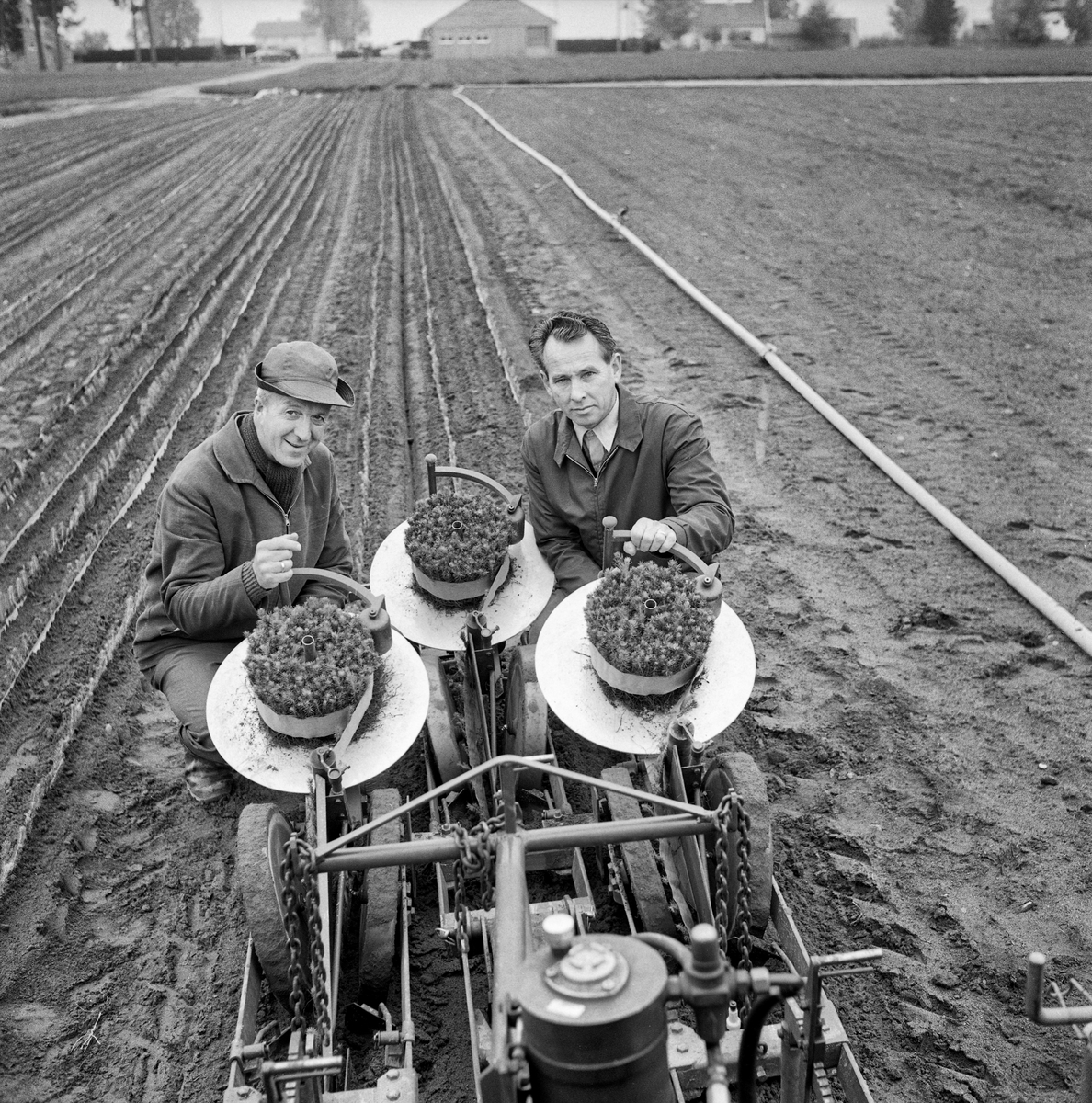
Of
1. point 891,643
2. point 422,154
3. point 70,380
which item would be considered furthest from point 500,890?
point 422,154

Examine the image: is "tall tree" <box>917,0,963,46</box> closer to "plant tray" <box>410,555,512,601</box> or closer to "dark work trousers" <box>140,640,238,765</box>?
"plant tray" <box>410,555,512,601</box>

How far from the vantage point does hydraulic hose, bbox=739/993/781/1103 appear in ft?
8.16

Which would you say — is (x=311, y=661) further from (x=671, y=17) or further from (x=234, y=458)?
(x=671, y=17)

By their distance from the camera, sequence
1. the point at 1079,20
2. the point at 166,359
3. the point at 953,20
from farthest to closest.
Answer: the point at 953,20, the point at 1079,20, the point at 166,359

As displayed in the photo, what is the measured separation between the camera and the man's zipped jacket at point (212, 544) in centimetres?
431

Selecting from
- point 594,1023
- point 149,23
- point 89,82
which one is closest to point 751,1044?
point 594,1023

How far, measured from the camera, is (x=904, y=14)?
2773 inches

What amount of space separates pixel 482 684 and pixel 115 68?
6946 centimetres

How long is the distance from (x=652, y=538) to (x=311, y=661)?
129 centimetres

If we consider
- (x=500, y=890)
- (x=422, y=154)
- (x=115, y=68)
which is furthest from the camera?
(x=115, y=68)

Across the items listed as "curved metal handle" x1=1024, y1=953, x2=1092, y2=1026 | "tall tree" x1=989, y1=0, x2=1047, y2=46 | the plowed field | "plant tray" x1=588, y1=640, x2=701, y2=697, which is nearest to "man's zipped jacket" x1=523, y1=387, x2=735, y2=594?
"plant tray" x1=588, y1=640, x2=701, y2=697

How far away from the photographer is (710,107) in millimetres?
25828

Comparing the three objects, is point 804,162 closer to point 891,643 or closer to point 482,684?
point 891,643

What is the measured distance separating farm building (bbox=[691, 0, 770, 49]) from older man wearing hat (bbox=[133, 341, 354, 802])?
80.8m
